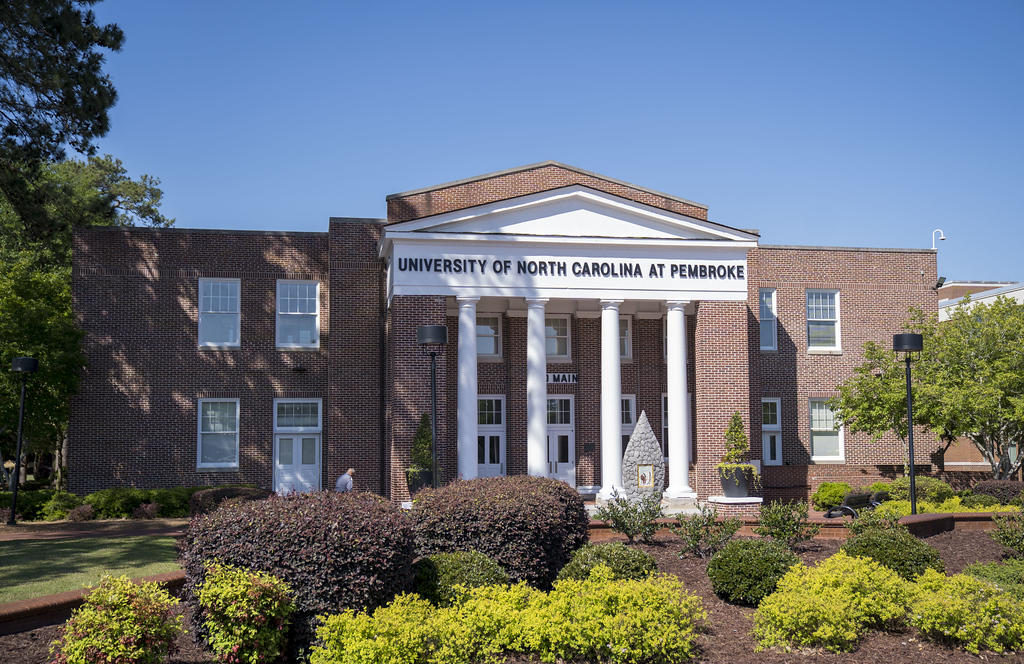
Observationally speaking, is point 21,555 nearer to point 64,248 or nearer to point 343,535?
point 343,535

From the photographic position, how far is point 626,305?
Result: 97.1 feet

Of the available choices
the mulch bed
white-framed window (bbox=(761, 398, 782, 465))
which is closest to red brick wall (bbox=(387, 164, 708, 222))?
white-framed window (bbox=(761, 398, 782, 465))

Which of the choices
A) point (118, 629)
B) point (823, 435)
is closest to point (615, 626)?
point (118, 629)

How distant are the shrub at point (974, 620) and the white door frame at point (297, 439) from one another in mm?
21988

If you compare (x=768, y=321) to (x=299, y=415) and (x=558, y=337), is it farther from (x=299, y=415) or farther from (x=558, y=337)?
(x=299, y=415)

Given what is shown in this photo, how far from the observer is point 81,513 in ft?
80.1

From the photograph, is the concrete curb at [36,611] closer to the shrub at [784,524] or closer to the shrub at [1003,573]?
the shrub at [784,524]

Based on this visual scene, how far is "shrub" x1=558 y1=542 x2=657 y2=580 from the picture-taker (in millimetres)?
11609

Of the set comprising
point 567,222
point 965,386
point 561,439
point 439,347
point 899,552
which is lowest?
point 899,552

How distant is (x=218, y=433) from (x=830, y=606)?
23.1 m

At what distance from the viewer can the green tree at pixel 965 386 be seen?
25438mm

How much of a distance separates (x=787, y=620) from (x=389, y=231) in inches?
724

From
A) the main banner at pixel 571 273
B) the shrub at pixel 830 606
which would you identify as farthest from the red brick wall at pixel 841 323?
the shrub at pixel 830 606

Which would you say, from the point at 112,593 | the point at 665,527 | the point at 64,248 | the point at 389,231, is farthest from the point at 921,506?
the point at 64,248
